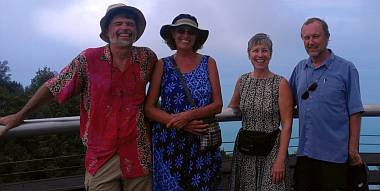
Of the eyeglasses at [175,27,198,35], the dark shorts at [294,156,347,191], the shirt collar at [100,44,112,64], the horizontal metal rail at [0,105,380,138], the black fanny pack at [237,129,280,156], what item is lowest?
the dark shorts at [294,156,347,191]

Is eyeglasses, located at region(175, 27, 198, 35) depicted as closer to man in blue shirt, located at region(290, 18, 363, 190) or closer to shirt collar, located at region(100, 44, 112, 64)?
shirt collar, located at region(100, 44, 112, 64)

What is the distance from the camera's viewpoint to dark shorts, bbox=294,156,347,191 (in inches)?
127

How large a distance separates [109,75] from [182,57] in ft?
1.76

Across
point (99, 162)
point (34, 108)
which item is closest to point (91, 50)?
point (34, 108)

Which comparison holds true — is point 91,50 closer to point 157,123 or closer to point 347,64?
point 157,123

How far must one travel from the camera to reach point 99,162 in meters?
3.00

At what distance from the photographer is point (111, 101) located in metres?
3.01

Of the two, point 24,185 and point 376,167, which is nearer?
point 24,185

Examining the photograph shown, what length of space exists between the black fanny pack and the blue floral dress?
207 mm

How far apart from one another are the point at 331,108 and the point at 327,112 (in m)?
0.03

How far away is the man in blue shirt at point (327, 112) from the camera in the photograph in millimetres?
3201

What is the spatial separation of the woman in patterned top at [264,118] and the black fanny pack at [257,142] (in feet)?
0.11

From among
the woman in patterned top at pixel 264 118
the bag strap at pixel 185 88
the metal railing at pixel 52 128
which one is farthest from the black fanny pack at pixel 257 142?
the bag strap at pixel 185 88

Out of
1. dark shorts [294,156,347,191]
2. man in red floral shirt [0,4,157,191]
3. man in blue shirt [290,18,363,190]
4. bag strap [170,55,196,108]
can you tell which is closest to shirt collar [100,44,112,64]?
man in red floral shirt [0,4,157,191]
